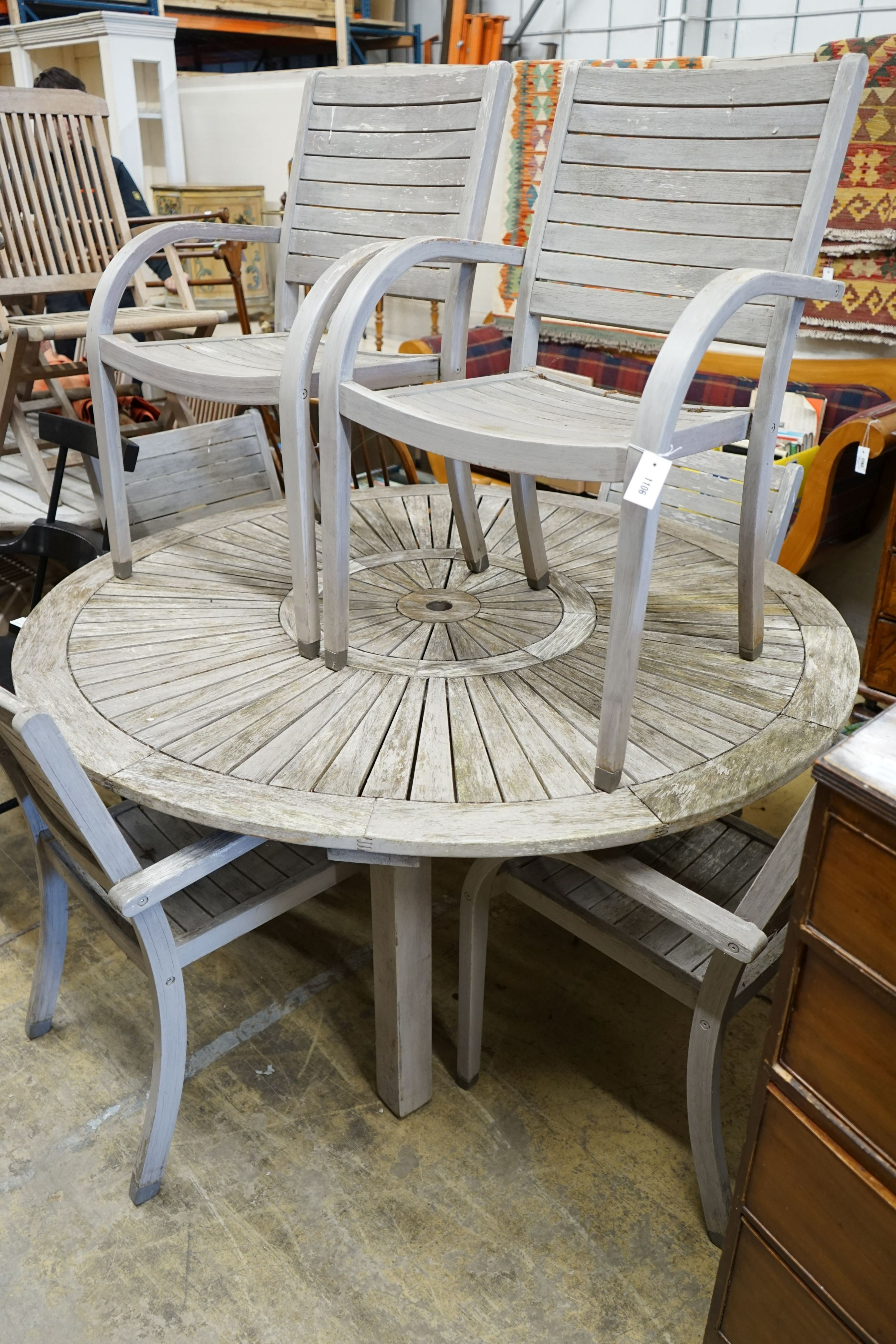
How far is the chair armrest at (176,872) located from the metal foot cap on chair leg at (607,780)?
0.44 meters

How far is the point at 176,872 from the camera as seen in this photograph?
1197mm

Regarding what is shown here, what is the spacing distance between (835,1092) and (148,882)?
79 cm

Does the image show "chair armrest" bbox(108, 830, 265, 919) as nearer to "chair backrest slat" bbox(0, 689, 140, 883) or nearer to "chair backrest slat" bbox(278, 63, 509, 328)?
"chair backrest slat" bbox(0, 689, 140, 883)

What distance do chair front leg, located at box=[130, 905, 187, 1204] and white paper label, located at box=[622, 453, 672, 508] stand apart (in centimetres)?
79

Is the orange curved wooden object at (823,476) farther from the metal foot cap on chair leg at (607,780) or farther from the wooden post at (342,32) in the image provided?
the wooden post at (342,32)

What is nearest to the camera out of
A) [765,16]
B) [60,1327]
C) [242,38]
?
[60,1327]

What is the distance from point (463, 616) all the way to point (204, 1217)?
102 centimetres

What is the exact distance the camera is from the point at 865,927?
2.52ft

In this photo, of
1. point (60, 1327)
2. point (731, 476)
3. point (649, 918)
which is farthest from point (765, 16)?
point (60, 1327)

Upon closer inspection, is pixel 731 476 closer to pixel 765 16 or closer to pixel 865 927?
pixel 865 927

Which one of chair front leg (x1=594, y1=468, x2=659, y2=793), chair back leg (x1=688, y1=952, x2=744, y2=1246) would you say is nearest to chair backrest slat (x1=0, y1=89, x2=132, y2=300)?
chair front leg (x1=594, y1=468, x2=659, y2=793)

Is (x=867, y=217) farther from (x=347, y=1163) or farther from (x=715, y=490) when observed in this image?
(x=347, y=1163)

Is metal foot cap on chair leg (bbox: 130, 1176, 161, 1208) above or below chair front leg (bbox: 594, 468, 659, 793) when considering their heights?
below

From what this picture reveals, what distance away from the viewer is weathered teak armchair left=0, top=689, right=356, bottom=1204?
113 centimetres
